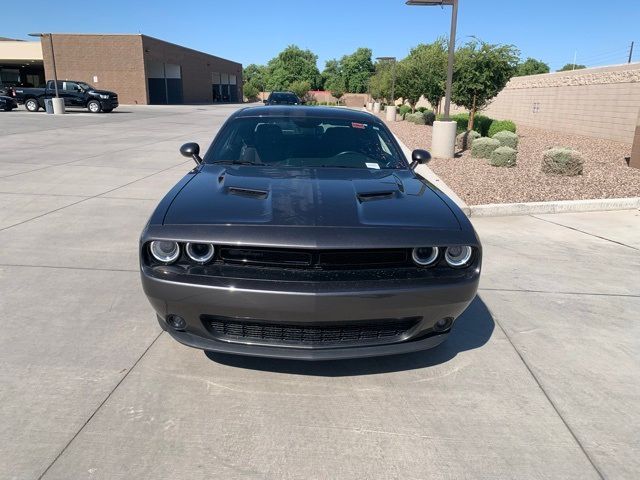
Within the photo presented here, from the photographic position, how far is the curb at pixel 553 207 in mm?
7484

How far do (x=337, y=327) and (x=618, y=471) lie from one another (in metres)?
1.49

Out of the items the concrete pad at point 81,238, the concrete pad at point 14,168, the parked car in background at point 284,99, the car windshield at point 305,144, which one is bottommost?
the concrete pad at point 81,238

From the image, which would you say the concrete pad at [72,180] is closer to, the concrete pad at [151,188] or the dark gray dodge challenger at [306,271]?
the concrete pad at [151,188]

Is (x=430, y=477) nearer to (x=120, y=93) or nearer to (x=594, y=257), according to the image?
(x=594, y=257)

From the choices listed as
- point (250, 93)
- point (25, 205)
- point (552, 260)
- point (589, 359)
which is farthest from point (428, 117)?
point (250, 93)

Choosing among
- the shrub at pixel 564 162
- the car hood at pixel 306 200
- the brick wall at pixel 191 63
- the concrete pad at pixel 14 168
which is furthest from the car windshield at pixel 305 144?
the brick wall at pixel 191 63

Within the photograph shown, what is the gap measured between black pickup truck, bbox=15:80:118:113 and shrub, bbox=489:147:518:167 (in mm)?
27361

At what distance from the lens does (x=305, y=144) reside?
13.8 ft

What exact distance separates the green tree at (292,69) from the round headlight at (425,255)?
9880 cm

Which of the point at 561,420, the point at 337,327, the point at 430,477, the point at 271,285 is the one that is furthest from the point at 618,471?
the point at 271,285

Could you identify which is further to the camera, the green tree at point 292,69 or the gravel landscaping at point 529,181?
the green tree at point 292,69

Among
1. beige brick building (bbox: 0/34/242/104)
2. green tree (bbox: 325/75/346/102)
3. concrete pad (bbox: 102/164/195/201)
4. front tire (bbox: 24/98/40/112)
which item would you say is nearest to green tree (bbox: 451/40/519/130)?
concrete pad (bbox: 102/164/195/201)

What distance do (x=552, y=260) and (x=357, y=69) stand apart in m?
108

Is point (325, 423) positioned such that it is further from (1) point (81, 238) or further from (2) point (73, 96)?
(2) point (73, 96)
